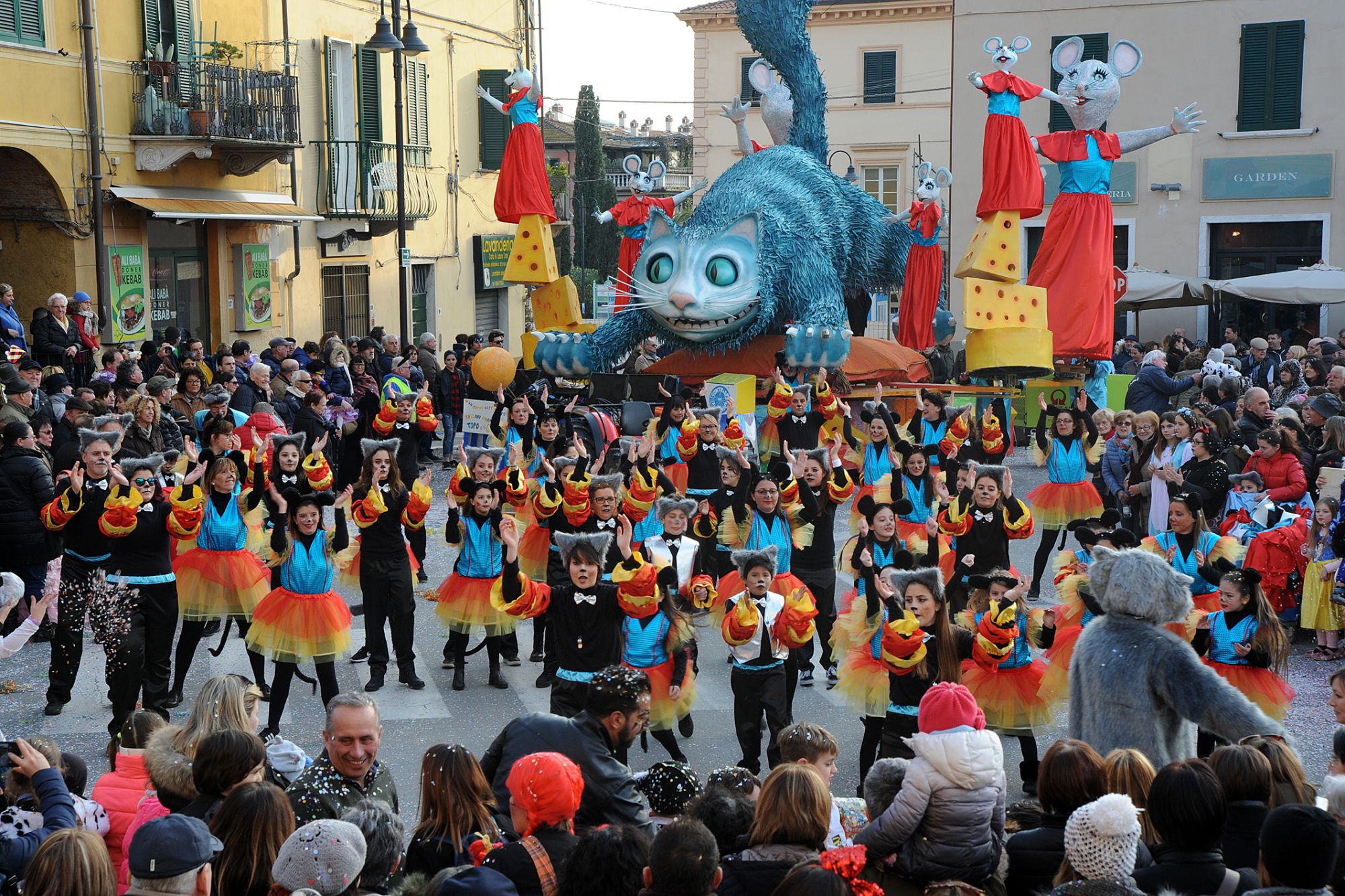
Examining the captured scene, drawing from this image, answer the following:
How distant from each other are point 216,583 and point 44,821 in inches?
185

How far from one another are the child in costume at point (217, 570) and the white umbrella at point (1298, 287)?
16847 millimetres

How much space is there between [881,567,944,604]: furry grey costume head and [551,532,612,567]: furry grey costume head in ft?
5.20

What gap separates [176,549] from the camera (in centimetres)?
952

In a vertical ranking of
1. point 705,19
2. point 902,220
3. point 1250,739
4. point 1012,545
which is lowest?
point 1012,545

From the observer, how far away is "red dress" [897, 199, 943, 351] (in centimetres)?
1744

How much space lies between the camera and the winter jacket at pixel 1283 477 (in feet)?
34.8

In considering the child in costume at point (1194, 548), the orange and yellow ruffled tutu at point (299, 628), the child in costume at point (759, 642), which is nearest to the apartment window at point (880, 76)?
the child in costume at point (1194, 548)

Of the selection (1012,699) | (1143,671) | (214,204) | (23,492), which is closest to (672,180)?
(214,204)

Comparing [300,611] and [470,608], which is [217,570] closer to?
[300,611]

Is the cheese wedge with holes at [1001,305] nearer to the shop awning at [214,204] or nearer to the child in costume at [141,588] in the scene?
the child in costume at [141,588]

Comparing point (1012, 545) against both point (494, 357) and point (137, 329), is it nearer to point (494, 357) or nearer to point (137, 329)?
point (494, 357)

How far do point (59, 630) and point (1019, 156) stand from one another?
33.4ft

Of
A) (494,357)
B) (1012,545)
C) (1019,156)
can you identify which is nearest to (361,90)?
(494,357)

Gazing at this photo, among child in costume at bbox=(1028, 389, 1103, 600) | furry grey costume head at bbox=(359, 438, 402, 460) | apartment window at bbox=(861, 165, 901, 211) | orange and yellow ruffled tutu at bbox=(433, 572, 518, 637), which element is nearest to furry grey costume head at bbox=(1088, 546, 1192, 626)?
orange and yellow ruffled tutu at bbox=(433, 572, 518, 637)
